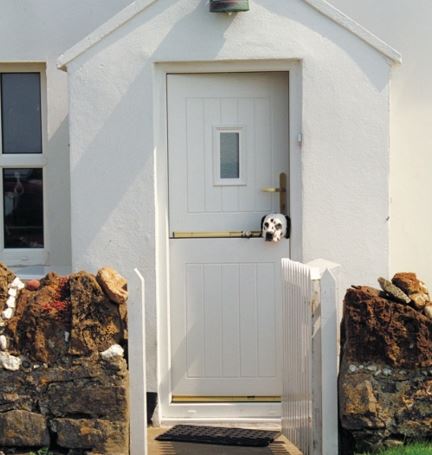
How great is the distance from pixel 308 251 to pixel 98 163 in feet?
5.40

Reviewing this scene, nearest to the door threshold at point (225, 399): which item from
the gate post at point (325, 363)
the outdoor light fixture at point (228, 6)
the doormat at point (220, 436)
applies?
the doormat at point (220, 436)

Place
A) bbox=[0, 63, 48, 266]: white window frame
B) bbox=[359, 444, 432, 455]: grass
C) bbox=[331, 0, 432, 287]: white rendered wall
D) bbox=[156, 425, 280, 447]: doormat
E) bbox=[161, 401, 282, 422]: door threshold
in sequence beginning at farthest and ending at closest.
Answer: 1. bbox=[0, 63, 48, 266]: white window frame
2. bbox=[331, 0, 432, 287]: white rendered wall
3. bbox=[161, 401, 282, 422]: door threshold
4. bbox=[156, 425, 280, 447]: doormat
5. bbox=[359, 444, 432, 455]: grass

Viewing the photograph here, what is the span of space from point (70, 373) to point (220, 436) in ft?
4.99

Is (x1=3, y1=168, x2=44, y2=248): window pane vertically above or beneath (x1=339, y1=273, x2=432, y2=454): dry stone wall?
above

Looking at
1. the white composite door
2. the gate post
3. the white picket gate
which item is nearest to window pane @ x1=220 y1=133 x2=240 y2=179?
the white composite door

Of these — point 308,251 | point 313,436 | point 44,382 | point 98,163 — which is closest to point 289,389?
point 313,436

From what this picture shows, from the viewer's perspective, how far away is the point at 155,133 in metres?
7.56

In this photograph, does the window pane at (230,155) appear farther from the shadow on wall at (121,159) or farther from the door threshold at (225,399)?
the door threshold at (225,399)

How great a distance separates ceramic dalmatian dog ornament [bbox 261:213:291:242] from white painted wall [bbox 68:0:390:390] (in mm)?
122

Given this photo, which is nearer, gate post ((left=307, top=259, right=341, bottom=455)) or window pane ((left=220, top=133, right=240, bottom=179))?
gate post ((left=307, top=259, right=341, bottom=455))

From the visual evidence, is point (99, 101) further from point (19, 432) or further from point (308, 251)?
point (19, 432)

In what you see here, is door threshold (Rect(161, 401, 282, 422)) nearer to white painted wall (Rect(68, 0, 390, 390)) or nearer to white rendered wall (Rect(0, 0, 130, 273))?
white painted wall (Rect(68, 0, 390, 390))

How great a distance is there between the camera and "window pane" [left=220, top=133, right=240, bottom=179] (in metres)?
7.77

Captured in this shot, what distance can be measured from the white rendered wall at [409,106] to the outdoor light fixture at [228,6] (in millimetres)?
1006
